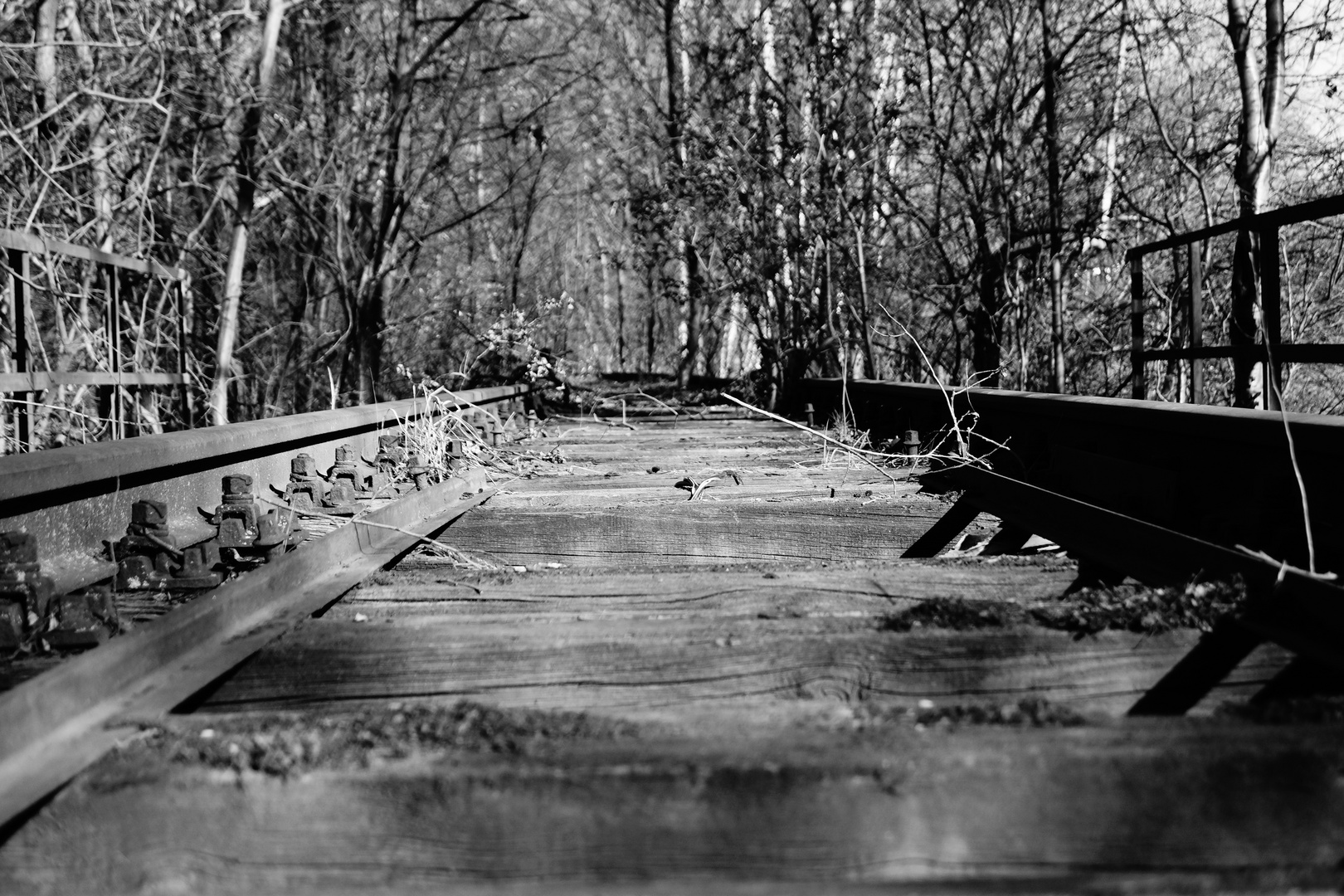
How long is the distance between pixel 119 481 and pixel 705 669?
184 cm

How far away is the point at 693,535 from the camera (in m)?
3.88

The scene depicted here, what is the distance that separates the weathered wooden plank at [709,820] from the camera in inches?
50.3

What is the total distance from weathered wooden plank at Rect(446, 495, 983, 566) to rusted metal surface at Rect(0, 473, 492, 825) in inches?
26.3

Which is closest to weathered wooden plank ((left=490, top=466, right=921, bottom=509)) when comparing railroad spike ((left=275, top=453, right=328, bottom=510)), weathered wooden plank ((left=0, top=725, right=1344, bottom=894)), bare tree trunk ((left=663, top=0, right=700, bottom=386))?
railroad spike ((left=275, top=453, right=328, bottom=510))

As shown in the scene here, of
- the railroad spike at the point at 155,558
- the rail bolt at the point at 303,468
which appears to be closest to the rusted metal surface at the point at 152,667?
the railroad spike at the point at 155,558

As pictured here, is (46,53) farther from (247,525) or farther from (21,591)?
(21,591)

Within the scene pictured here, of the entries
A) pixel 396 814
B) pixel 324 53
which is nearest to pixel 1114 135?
pixel 324 53

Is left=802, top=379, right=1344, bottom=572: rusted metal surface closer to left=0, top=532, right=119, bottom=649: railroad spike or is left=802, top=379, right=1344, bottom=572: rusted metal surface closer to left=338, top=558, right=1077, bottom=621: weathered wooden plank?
left=338, top=558, right=1077, bottom=621: weathered wooden plank

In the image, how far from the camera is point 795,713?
179cm

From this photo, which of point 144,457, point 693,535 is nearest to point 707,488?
point 693,535

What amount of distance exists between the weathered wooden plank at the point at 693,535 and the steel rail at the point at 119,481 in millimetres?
771

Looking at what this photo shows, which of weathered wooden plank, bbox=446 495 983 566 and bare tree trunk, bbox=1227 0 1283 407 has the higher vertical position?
bare tree trunk, bbox=1227 0 1283 407

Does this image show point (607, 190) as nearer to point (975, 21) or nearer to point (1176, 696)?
point (975, 21)

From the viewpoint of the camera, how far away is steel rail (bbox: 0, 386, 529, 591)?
8.73 feet
